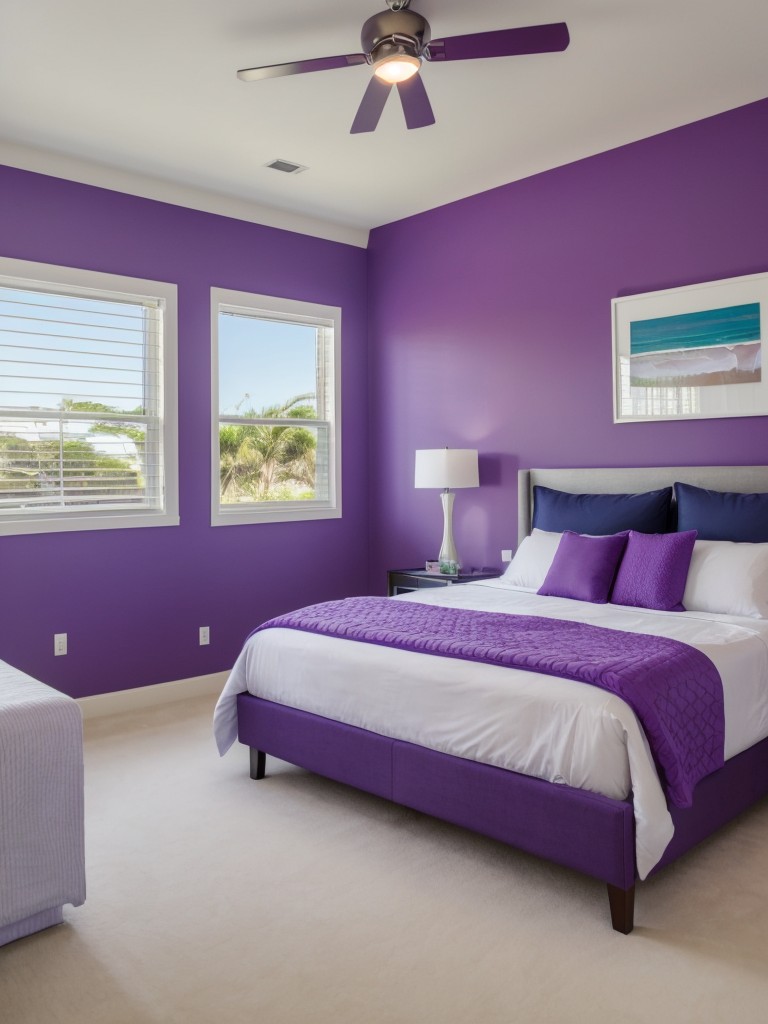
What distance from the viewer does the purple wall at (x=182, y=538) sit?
13.5 ft

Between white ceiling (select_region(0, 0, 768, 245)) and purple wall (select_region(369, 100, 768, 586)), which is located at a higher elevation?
white ceiling (select_region(0, 0, 768, 245))

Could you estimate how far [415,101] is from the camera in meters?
2.92

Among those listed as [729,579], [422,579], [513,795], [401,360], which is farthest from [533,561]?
[401,360]

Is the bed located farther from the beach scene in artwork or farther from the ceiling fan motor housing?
the ceiling fan motor housing

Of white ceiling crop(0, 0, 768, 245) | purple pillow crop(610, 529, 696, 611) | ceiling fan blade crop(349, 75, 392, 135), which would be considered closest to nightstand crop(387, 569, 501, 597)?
purple pillow crop(610, 529, 696, 611)

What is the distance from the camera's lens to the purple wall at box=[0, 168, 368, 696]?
13.5ft

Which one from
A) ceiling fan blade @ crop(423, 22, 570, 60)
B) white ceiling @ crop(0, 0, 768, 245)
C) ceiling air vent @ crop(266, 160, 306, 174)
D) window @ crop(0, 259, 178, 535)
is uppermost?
ceiling air vent @ crop(266, 160, 306, 174)

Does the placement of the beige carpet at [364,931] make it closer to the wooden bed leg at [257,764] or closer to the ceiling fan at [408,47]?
the wooden bed leg at [257,764]

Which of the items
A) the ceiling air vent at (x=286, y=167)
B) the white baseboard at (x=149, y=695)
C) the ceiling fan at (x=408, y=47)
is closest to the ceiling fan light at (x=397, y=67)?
the ceiling fan at (x=408, y=47)

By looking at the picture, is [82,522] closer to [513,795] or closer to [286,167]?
[286,167]

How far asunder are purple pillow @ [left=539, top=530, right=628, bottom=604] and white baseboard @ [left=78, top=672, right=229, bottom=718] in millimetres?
2135

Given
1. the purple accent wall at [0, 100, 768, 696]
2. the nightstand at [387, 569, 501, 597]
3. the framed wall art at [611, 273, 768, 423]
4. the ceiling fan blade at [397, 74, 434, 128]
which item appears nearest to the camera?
the ceiling fan blade at [397, 74, 434, 128]

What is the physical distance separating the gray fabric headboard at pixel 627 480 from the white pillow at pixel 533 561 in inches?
13.9

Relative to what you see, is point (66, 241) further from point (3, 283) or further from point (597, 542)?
point (597, 542)
